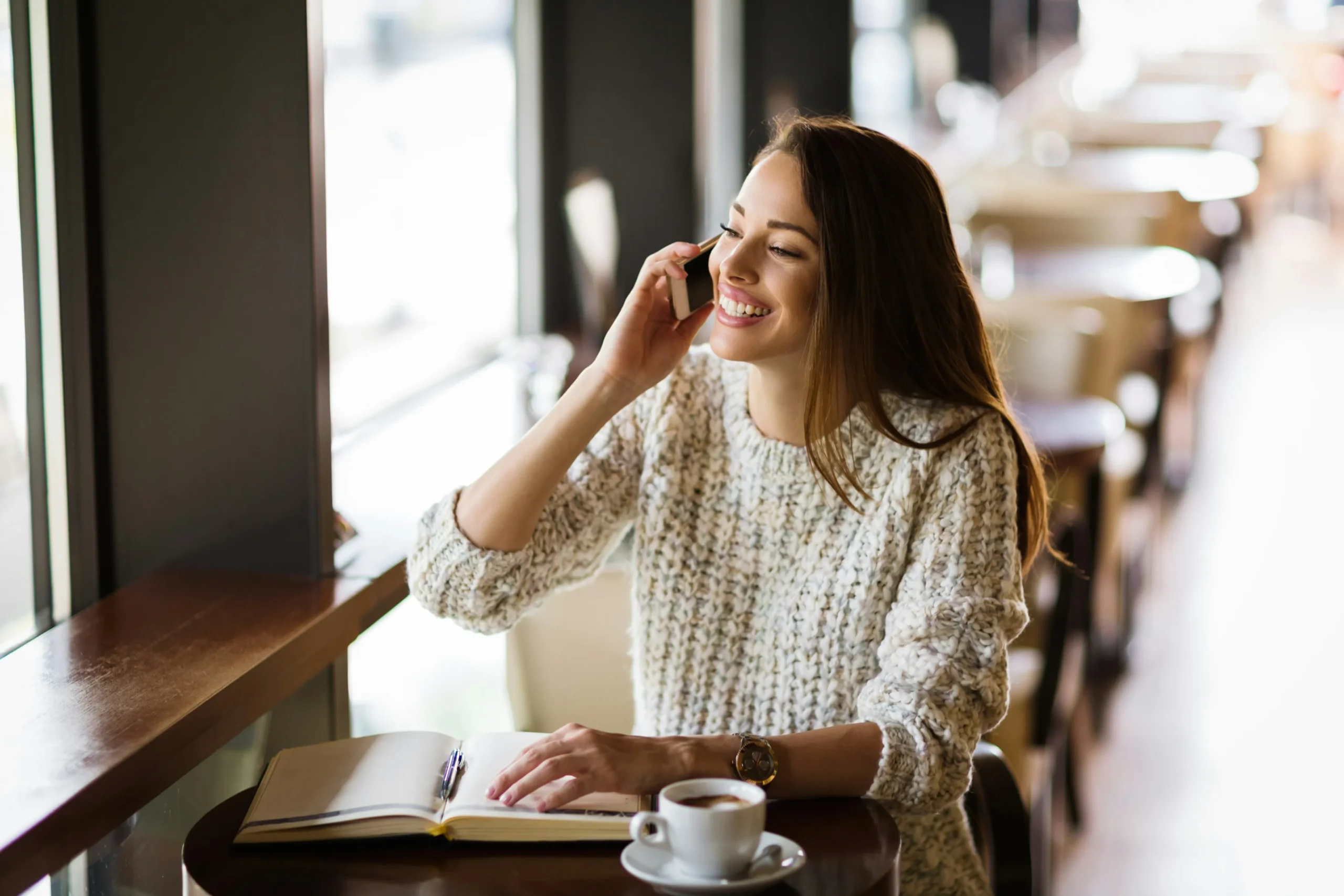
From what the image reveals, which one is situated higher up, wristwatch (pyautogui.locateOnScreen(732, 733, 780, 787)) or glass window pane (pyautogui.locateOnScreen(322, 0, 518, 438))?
glass window pane (pyautogui.locateOnScreen(322, 0, 518, 438))

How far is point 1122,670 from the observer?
3.84m

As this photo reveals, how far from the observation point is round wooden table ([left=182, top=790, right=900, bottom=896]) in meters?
1.13

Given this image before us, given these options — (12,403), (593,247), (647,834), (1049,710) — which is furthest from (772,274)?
(593,247)

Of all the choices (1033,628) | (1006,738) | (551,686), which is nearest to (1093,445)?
(1033,628)

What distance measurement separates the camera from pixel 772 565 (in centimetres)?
160

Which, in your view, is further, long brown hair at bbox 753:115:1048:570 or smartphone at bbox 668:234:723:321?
smartphone at bbox 668:234:723:321

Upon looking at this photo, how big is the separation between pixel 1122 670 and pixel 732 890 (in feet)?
9.88

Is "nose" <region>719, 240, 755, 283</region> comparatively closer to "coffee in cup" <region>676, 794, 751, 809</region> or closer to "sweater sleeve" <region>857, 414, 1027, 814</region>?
"sweater sleeve" <region>857, 414, 1027, 814</region>

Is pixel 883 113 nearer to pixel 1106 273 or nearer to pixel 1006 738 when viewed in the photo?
pixel 1106 273

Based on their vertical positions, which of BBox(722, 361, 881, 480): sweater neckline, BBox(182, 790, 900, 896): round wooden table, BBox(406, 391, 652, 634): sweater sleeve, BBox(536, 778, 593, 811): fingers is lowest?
BBox(182, 790, 900, 896): round wooden table

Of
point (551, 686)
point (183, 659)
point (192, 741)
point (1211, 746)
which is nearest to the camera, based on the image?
point (192, 741)

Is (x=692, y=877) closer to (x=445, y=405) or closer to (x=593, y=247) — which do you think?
(x=445, y=405)

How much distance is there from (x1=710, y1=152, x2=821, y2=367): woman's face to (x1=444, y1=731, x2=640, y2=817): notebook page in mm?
471

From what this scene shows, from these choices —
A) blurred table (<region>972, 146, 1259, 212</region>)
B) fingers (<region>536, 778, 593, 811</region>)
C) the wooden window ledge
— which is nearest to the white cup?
fingers (<region>536, 778, 593, 811</region>)
